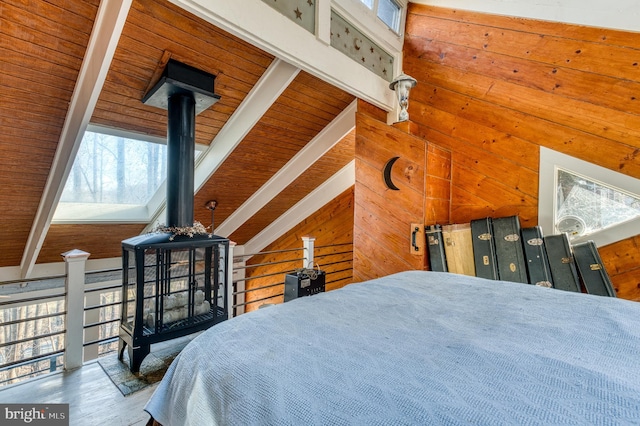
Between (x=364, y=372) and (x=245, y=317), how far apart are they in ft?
1.87

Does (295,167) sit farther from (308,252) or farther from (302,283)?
(302,283)

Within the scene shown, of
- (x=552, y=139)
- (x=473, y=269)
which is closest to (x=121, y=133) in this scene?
(x=473, y=269)

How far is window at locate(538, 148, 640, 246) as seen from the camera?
2.05m

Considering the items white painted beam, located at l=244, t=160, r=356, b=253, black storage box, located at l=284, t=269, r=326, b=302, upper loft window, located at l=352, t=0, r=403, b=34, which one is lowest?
black storage box, located at l=284, t=269, r=326, b=302

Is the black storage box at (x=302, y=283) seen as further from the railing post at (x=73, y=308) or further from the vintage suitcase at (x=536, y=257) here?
the vintage suitcase at (x=536, y=257)

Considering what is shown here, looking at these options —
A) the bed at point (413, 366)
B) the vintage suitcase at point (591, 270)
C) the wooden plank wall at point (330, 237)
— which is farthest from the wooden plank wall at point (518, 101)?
the wooden plank wall at point (330, 237)

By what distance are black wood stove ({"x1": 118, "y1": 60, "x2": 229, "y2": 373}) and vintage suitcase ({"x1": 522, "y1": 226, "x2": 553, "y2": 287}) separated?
2.28 meters

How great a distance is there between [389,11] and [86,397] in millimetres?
3929

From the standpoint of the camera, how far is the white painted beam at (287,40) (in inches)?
67.5

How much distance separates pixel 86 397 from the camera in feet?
6.00

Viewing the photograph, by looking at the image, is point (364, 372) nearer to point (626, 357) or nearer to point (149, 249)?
point (626, 357)

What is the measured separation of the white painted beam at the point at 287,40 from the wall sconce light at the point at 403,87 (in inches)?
9.1

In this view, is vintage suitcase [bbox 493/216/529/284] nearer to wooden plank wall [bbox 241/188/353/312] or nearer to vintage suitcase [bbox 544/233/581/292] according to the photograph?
vintage suitcase [bbox 544/233/581/292]

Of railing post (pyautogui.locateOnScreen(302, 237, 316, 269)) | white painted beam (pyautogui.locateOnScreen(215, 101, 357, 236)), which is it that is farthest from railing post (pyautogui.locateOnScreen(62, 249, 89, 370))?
white painted beam (pyautogui.locateOnScreen(215, 101, 357, 236))
